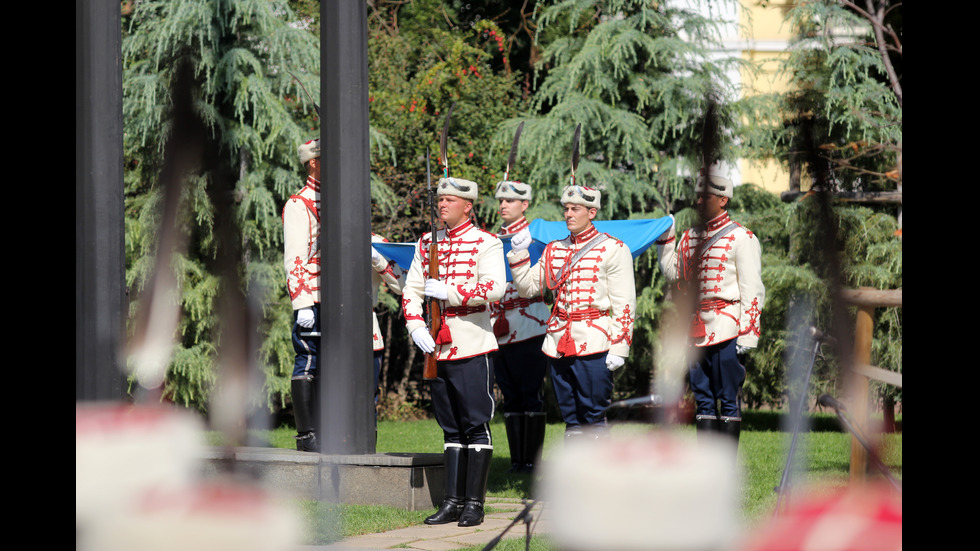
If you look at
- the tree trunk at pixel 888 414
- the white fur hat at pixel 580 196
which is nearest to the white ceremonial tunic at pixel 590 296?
the white fur hat at pixel 580 196

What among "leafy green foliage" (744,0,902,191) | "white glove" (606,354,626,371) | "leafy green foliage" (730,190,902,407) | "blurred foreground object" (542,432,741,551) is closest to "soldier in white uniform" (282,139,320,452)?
"white glove" (606,354,626,371)

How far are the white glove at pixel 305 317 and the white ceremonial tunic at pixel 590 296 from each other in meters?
1.06

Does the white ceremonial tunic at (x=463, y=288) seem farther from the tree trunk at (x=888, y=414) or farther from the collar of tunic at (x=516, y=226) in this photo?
the tree trunk at (x=888, y=414)

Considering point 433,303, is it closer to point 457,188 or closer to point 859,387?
point 457,188

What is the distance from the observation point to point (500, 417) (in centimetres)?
984

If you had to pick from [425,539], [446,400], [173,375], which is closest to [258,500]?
[173,375]

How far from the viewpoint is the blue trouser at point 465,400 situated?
444 centimetres

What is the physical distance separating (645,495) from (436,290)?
3.63 meters

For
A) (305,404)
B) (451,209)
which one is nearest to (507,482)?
(305,404)

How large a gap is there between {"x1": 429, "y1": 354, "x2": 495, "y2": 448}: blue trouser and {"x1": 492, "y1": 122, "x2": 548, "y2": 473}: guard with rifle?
174 cm

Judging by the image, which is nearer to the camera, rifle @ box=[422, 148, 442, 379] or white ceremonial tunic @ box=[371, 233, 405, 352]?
rifle @ box=[422, 148, 442, 379]

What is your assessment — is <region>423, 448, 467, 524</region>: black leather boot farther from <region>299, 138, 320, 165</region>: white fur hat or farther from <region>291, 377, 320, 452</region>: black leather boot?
<region>299, 138, 320, 165</region>: white fur hat

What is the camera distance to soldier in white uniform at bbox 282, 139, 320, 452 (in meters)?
4.91
